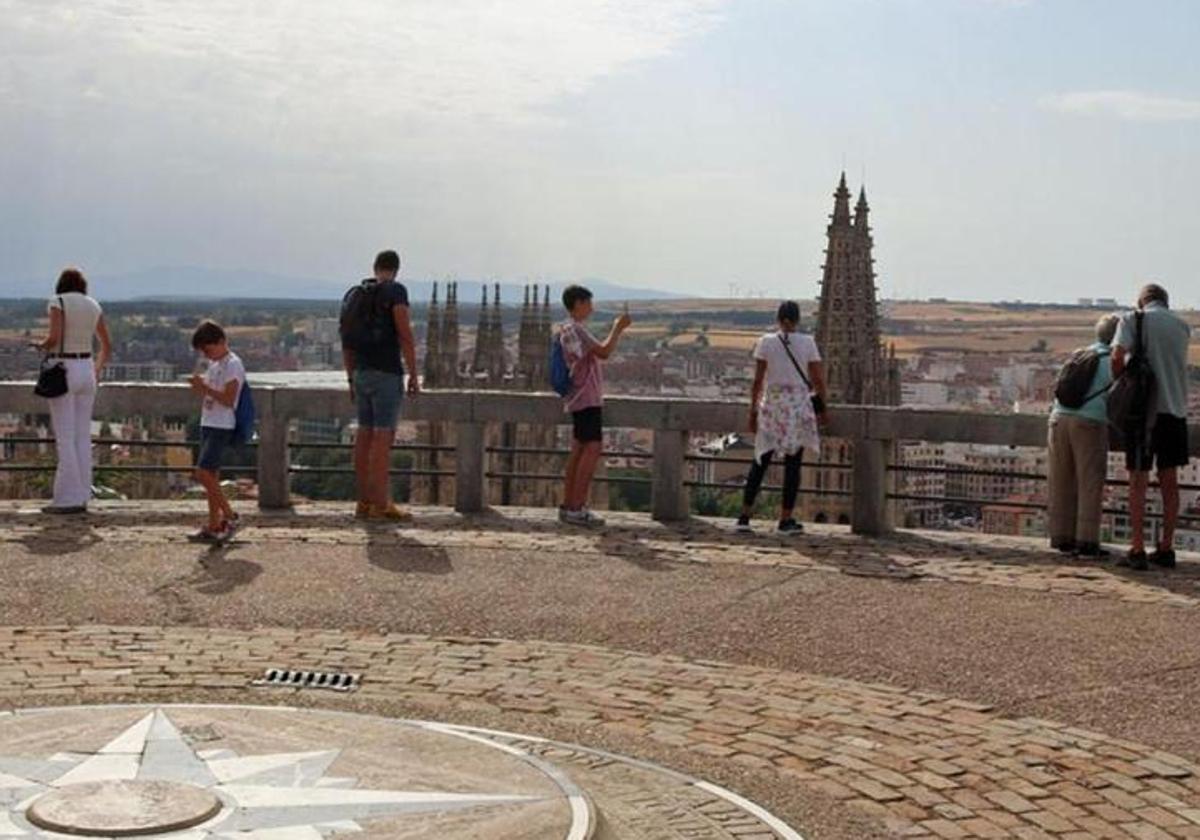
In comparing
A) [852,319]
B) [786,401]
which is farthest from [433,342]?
[786,401]

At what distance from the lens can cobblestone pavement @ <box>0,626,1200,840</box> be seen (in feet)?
Answer: 22.7

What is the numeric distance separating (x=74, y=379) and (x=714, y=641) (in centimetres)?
626

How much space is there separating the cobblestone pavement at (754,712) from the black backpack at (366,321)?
4.27 meters

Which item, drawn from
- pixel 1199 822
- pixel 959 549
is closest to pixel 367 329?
pixel 959 549

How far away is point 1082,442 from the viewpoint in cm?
1311

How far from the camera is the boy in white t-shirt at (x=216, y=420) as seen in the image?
12.9 metres

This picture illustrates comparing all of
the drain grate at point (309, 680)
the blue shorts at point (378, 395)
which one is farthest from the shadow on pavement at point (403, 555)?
the drain grate at point (309, 680)

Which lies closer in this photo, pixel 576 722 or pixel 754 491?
pixel 576 722

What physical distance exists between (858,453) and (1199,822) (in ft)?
25.6

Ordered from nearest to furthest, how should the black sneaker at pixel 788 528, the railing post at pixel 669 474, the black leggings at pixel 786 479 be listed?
the black leggings at pixel 786 479, the black sneaker at pixel 788 528, the railing post at pixel 669 474

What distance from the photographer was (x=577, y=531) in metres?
14.0

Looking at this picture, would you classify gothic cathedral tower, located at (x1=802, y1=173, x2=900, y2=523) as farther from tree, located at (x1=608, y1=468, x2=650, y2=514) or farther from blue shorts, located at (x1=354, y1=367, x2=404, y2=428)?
blue shorts, located at (x1=354, y1=367, x2=404, y2=428)

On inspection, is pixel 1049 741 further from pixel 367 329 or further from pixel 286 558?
pixel 367 329

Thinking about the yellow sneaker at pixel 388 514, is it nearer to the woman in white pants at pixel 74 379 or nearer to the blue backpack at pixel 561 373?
the blue backpack at pixel 561 373
